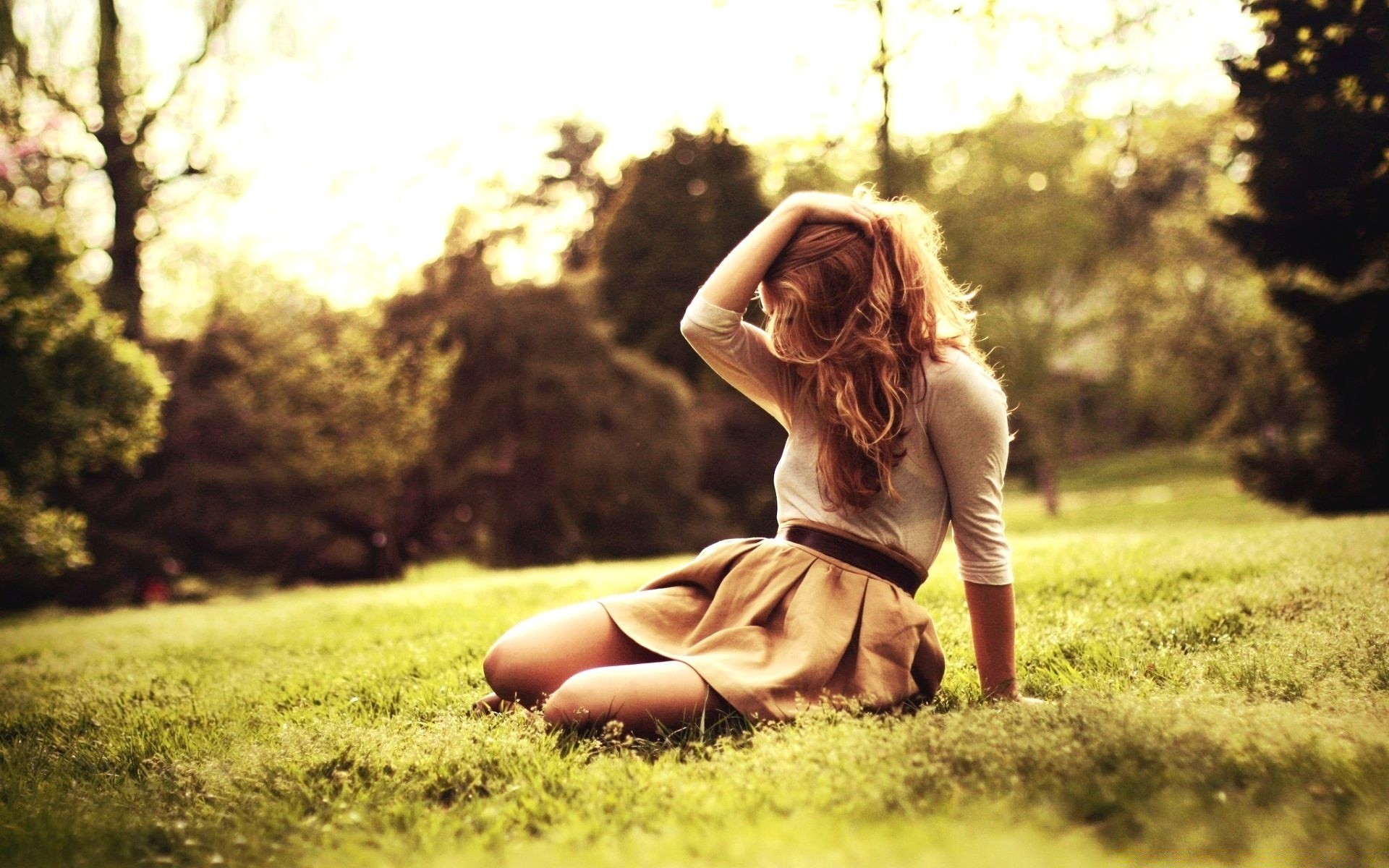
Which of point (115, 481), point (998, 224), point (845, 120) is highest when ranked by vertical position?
point (998, 224)

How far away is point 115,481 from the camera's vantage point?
19.6 meters

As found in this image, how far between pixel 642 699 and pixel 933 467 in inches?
48.0

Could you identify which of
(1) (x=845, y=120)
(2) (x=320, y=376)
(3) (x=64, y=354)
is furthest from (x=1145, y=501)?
(3) (x=64, y=354)

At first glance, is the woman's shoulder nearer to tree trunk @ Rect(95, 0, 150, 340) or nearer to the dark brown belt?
the dark brown belt

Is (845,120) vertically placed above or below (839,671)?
above

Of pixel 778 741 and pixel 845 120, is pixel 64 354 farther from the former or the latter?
pixel 778 741

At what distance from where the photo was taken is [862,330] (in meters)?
3.13

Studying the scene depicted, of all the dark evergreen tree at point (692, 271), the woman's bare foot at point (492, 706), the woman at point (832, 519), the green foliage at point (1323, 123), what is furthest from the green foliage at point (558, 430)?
the woman at point (832, 519)

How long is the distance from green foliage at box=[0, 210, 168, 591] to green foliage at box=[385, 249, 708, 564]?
9585mm

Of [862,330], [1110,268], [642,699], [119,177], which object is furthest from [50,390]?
[1110,268]

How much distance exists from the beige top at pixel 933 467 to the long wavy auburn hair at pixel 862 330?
0.06m

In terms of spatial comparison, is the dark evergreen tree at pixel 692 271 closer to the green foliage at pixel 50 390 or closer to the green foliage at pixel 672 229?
the green foliage at pixel 672 229

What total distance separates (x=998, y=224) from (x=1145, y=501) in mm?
9582

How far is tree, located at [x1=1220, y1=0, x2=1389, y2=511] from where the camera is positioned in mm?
5141
